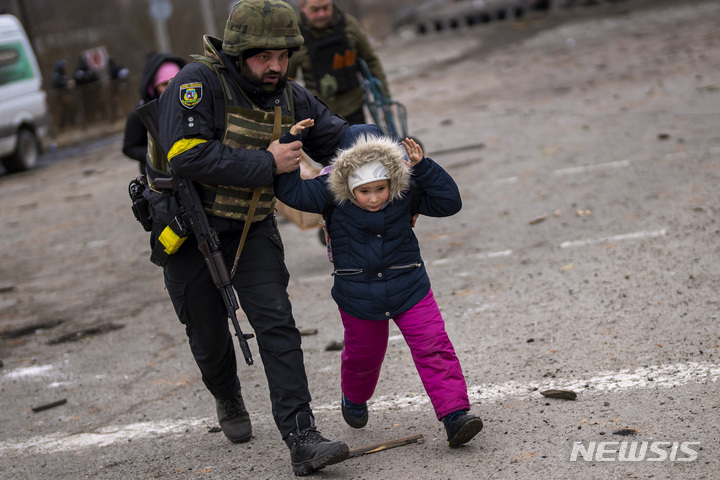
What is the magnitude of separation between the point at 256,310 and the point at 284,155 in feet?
2.23

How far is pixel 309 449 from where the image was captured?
144 inches

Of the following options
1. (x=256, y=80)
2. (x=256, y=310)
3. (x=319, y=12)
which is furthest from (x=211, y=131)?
(x=319, y=12)

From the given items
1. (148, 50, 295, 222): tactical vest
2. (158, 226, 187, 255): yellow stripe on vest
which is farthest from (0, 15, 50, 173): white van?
(148, 50, 295, 222): tactical vest

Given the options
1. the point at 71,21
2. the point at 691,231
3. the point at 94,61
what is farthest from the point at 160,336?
the point at 71,21

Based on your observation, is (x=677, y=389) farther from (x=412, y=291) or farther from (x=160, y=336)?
(x=160, y=336)

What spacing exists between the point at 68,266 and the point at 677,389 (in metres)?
6.17

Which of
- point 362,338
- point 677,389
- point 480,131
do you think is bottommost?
point 480,131

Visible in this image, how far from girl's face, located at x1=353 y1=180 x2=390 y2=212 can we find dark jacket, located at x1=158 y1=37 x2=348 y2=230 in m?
0.37

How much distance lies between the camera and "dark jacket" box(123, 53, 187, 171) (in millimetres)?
5895

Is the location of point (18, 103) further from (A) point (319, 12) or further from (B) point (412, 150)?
(B) point (412, 150)

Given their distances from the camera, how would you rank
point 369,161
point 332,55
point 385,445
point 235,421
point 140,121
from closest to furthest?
point 369,161, point 385,445, point 235,421, point 140,121, point 332,55

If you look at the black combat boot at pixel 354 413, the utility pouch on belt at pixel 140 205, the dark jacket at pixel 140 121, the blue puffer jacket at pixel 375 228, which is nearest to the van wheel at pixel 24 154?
the dark jacket at pixel 140 121

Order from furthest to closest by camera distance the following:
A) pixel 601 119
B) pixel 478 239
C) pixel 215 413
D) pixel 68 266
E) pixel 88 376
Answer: pixel 601 119 → pixel 68 266 → pixel 478 239 → pixel 88 376 → pixel 215 413

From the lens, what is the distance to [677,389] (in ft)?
13.2
